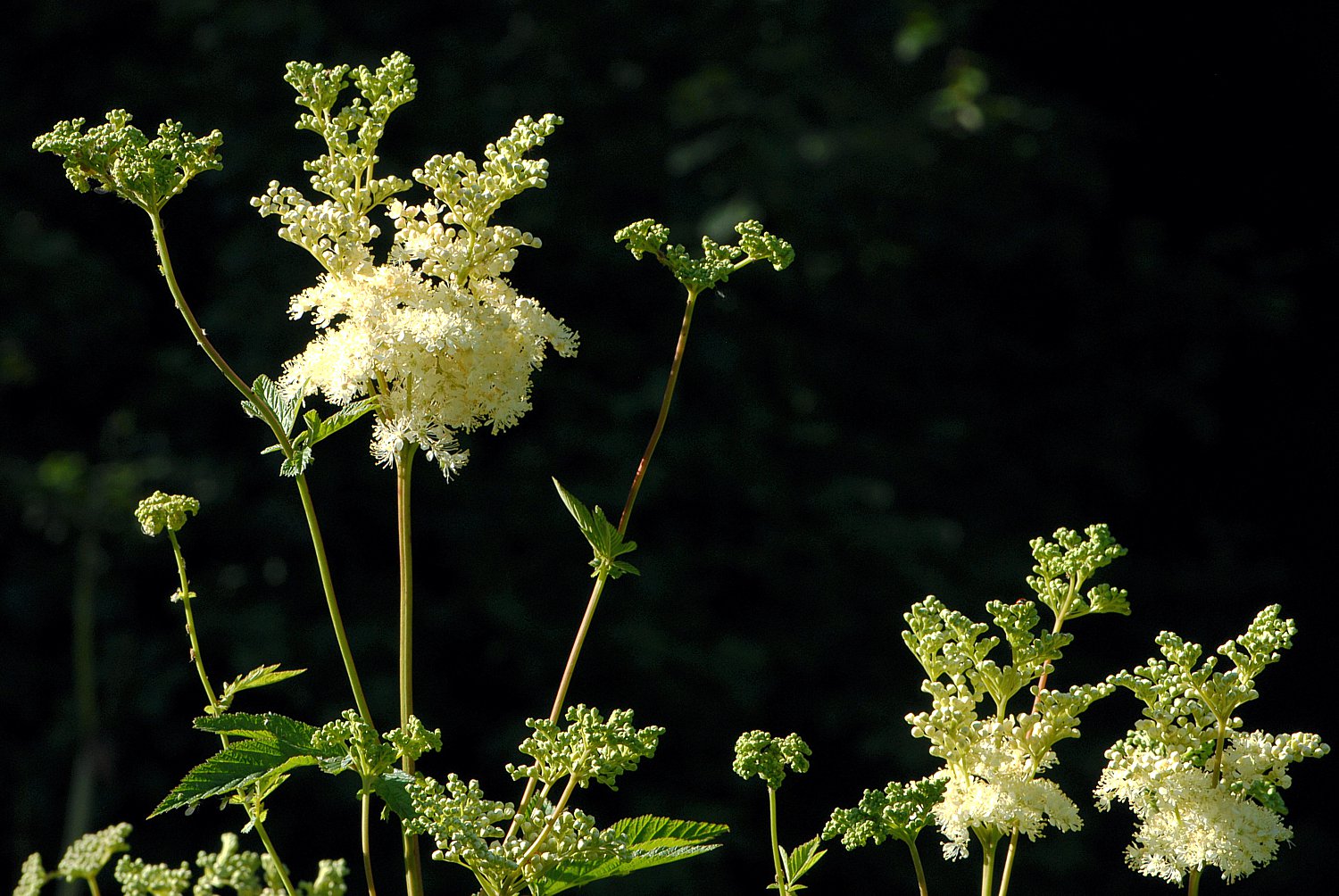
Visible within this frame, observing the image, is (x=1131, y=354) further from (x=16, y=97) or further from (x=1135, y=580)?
(x=16, y=97)

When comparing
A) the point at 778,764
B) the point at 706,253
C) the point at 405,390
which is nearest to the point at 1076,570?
the point at 778,764

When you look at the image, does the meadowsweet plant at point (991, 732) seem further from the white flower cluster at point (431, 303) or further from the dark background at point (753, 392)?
the dark background at point (753, 392)

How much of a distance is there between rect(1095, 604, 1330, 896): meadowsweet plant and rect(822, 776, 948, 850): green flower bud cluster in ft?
0.33

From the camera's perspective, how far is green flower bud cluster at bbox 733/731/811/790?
90cm

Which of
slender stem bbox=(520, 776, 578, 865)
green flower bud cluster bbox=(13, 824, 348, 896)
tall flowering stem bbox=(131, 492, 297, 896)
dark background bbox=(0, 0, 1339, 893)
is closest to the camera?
green flower bud cluster bbox=(13, 824, 348, 896)

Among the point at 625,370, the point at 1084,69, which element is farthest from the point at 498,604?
the point at 1084,69

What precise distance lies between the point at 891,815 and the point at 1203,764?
18 cm

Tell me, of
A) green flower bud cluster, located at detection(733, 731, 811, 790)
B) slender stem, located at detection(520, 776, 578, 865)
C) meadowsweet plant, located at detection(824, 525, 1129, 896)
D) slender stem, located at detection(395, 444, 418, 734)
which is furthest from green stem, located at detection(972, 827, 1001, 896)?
slender stem, located at detection(395, 444, 418, 734)

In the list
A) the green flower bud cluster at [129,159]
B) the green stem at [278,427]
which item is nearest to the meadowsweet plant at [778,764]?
the green stem at [278,427]

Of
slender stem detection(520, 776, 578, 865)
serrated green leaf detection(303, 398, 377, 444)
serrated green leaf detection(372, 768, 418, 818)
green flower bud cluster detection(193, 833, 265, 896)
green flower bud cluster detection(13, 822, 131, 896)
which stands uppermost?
serrated green leaf detection(303, 398, 377, 444)

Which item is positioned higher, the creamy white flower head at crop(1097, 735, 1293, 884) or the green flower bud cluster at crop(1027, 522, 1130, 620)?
the green flower bud cluster at crop(1027, 522, 1130, 620)

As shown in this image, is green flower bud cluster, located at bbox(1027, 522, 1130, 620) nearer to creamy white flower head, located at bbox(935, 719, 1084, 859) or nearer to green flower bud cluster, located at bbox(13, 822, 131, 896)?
creamy white flower head, located at bbox(935, 719, 1084, 859)

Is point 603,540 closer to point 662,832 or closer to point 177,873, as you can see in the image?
point 662,832

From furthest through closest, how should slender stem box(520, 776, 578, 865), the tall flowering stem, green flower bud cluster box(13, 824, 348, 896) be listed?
the tall flowering stem < slender stem box(520, 776, 578, 865) < green flower bud cluster box(13, 824, 348, 896)
